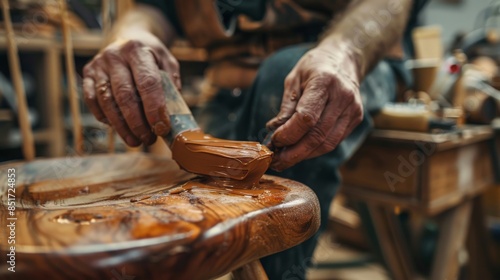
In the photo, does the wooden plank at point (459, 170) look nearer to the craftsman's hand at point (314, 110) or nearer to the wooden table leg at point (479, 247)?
the wooden table leg at point (479, 247)

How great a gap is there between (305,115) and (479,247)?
3.40 ft

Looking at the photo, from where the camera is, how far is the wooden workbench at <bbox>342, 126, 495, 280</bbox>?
939 millimetres

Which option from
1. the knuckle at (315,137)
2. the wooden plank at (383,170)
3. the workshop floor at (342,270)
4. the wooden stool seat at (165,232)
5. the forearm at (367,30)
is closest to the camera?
the wooden stool seat at (165,232)

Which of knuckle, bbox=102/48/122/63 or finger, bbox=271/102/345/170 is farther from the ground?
knuckle, bbox=102/48/122/63

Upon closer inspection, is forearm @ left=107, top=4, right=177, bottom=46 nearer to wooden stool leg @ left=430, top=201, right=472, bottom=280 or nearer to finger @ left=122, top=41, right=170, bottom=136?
finger @ left=122, top=41, right=170, bottom=136

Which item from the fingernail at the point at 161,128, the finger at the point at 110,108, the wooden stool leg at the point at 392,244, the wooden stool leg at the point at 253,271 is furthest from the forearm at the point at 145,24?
the wooden stool leg at the point at 392,244

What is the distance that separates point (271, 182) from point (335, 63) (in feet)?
0.71

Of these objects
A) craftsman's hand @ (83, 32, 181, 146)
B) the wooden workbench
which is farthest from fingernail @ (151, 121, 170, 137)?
the wooden workbench

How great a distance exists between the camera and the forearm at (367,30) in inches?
27.9

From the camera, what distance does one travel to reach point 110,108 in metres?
0.66

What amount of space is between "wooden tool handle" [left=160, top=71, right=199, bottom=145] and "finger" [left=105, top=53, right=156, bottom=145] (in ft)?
0.16

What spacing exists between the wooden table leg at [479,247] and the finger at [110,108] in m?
1.09

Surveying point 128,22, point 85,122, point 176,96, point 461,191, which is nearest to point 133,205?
point 176,96

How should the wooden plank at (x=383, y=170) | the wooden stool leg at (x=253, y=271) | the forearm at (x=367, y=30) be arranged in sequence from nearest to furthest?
the wooden stool leg at (x=253, y=271) → the forearm at (x=367, y=30) → the wooden plank at (x=383, y=170)
